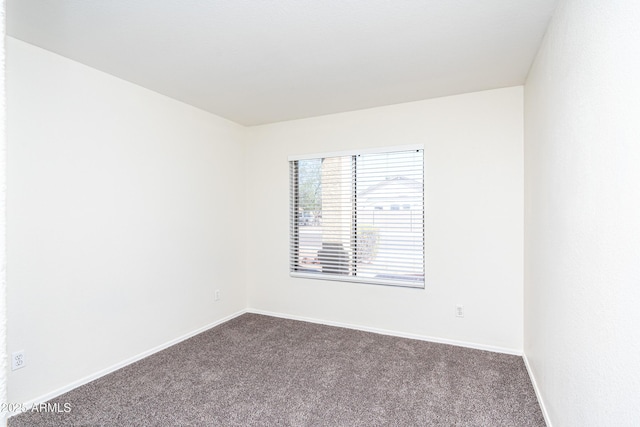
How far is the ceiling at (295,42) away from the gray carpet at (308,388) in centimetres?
251

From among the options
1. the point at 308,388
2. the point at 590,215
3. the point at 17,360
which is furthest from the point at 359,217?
the point at 17,360

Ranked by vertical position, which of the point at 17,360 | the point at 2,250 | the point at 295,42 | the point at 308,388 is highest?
the point at 295,42

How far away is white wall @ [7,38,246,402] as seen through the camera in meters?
2.23

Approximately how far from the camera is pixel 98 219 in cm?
268

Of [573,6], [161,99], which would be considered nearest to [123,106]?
[161,99]

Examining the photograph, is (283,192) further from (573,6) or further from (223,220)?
(573,6)

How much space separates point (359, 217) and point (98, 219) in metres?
2.56

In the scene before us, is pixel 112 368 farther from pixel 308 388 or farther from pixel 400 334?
pixel 400 334

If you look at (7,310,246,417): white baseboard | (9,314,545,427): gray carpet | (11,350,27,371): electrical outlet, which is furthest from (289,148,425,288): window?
(11,350,27,371): electrical outlet

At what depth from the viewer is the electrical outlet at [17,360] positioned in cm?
215

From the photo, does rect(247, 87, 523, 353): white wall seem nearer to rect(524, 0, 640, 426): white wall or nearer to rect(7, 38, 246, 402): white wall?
rect(524, 0, 640, 426): white wall

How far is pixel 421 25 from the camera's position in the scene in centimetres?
206

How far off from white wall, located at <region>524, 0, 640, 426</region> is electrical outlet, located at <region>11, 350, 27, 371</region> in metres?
3.21

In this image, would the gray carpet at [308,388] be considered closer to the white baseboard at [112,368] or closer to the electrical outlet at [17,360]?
the white baseboard at [112,368]
